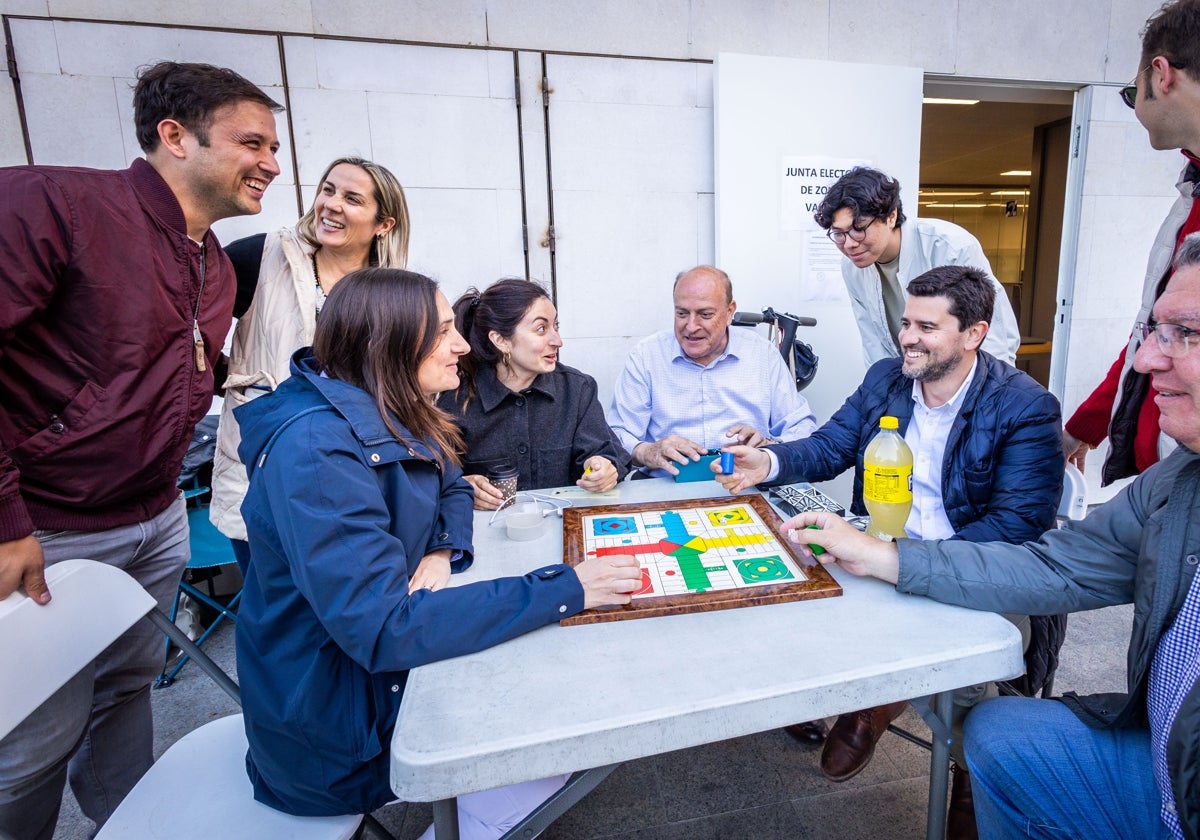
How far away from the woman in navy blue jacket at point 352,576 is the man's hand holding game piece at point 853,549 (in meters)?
0.39

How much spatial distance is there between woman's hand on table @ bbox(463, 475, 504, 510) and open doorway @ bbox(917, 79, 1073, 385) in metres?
3.63

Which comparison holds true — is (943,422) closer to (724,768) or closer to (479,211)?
(724,768)

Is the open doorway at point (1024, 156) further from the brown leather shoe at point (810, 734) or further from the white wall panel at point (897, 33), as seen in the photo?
the brown leather shoe at point (810, 734)

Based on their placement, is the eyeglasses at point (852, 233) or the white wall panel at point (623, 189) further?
the white wall panel at point (623, 189)

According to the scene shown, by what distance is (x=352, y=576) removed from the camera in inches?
40.6

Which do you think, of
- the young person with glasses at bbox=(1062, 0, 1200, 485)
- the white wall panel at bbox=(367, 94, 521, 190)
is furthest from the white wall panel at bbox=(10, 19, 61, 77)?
the young person with glasses at bbox=(1062, 0, 1200, 485)

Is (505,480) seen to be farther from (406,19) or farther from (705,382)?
(406,19)

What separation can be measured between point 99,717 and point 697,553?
5.16 feet

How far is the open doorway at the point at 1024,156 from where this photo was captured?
13.5ft

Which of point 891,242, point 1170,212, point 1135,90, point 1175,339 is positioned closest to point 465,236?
point 891,242

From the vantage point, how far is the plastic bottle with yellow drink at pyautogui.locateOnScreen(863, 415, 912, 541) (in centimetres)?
150

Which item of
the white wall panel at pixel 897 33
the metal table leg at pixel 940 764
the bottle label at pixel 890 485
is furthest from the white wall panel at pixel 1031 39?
the metal table leg at pixel 940 764

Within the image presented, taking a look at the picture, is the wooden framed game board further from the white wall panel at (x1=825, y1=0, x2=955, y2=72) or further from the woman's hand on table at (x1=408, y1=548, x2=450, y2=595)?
the white wall panel at (x1=825, y1=0, x2=955, y2=72)

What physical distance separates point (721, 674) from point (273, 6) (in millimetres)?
3426
